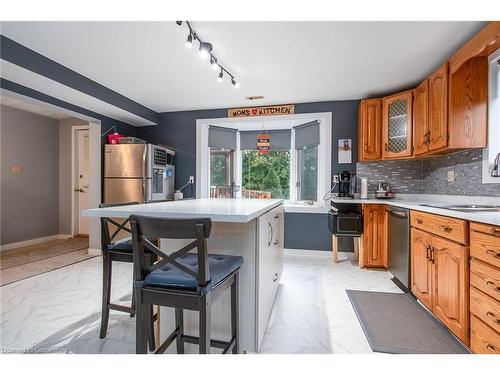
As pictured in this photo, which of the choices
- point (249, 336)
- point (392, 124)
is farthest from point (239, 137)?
point (249, 336)

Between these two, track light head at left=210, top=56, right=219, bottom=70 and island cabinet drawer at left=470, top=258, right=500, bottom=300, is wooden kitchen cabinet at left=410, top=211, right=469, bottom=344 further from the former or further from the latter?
track light head at left=210, top=56, right=219, bottom=70

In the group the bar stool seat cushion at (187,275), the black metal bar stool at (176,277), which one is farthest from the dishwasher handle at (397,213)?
the black metal bar stool at (176,277)

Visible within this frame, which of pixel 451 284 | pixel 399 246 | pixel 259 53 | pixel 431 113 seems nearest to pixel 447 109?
pixel 431 113

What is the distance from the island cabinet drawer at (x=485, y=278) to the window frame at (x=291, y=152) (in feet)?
7.62

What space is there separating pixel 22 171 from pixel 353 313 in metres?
5.56

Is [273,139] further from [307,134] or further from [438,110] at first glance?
[438,110]

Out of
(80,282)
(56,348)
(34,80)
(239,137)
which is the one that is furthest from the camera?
(239,137)

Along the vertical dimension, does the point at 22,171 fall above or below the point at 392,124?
below

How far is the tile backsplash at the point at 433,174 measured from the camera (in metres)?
2.38

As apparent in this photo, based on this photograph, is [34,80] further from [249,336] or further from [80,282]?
[249,336]

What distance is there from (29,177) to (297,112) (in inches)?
191

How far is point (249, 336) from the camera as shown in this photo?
152 cm

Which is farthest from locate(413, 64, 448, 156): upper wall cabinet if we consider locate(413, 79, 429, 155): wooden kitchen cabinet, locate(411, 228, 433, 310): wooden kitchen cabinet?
locate(411, 228, 433, 310): wooden kitchen cabinet

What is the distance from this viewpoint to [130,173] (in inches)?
147
